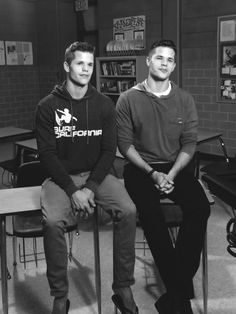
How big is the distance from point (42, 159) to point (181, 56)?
411cm

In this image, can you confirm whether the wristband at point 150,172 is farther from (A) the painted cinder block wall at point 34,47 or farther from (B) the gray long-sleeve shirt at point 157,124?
(A) the painted cinder block wall at point 34,47

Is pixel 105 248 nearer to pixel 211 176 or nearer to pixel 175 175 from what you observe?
A: pixel 175 175

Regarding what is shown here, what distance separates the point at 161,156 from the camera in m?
2.41

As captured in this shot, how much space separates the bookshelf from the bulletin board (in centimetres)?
120

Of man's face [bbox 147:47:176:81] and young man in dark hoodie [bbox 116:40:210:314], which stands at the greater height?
man's face [bbox 147:47:176:81]

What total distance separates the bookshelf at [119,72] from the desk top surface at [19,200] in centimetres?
421

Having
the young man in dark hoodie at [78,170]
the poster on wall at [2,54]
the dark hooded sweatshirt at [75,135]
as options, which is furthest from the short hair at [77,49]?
the poster on wall at [2,54]

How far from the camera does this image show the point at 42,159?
7.10 ft

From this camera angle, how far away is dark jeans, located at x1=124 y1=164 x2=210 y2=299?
198 cm

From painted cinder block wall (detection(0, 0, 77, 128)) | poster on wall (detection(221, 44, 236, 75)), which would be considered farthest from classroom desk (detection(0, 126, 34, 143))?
painted cinder block wall (detection(0, 0, 77, 128))

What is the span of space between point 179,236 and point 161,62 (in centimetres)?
104

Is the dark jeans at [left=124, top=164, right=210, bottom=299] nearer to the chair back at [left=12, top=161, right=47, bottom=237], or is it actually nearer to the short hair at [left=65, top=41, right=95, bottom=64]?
the chair back at [left=12, top=161, right=47, bottom=237]

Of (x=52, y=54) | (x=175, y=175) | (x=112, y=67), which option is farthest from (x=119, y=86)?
(x=175, y=175)

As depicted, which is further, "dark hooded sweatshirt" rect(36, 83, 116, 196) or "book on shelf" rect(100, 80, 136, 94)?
"book on shelf" rect(100, 80, 136, 94)
